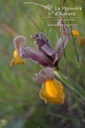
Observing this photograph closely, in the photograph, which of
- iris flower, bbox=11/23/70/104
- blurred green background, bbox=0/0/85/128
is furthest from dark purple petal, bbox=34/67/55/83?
blurred green background, bbox=0/0/85/128

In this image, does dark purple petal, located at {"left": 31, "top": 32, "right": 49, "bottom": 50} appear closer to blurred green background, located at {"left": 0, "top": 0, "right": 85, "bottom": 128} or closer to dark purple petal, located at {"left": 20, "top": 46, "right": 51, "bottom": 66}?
dark purple petal, located at {"left": 20, "top": 46, "right": 51, "bottom": 66}

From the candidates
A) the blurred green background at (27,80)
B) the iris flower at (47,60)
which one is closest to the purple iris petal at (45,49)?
the iris flower at (47,60)

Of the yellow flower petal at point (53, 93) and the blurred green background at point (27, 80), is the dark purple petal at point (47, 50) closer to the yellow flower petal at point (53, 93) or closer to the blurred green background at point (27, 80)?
the yellow flower petal at point (53, 93)

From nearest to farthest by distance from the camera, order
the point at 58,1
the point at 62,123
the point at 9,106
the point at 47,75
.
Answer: the point at 47,75 → the point at 58,1 → the point at 62,123 → the point at 9,106

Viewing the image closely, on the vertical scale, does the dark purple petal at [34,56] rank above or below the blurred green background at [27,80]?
above

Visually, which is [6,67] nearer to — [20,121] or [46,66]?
[20,121]

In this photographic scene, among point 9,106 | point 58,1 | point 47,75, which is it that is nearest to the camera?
point 47,75

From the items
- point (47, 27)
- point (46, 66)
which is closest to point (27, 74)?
point (47, 27)
